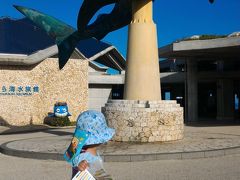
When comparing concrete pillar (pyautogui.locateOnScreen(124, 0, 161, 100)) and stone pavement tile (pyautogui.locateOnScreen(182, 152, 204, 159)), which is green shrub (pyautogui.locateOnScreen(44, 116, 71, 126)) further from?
stone pavement tile (pyautogui.locateOnScreen(182, 152, 204, 159))

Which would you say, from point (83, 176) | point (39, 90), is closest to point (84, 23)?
point (39, 90)

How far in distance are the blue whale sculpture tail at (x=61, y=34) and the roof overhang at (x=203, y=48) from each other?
9134 mm

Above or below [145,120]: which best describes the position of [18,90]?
above

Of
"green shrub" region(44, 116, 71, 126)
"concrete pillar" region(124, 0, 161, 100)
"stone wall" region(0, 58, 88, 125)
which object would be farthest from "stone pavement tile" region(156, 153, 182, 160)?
"stone wall" region(0, 58, 88, 125)

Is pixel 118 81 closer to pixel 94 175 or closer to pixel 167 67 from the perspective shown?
pixel 167 67

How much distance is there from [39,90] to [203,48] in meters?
9.31

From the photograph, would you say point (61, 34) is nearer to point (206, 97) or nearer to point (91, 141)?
point (91, 141)

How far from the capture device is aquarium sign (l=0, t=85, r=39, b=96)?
2302cm

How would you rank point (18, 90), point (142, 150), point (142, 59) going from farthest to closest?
point (18, 90)
point (142, 59)
point (142, 150)

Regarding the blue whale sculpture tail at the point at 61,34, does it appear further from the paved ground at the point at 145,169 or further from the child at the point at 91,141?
the child at the point at 91,141

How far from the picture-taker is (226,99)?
87.7 ft

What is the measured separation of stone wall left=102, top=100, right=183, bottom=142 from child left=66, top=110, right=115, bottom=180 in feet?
27.2

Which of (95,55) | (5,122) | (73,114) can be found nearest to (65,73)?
(73,114)

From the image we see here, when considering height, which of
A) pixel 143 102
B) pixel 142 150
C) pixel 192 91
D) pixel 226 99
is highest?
pixel 192 91
